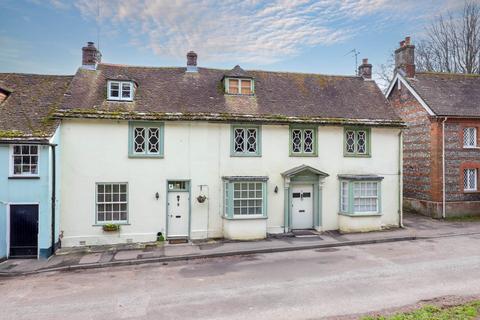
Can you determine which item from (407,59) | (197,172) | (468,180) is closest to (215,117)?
(197,172)

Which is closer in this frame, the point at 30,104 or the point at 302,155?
the point at 30,104

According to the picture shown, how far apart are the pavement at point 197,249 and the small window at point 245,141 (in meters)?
4.11

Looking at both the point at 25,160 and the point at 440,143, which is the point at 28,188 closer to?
the point at 25,160

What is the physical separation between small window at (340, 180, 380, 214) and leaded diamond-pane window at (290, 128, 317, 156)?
2.34 meters

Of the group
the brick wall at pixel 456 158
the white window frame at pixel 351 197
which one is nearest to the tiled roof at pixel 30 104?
the white window frame at pixel 351 197

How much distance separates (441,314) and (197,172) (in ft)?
34.2

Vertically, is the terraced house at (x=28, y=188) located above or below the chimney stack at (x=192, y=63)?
below

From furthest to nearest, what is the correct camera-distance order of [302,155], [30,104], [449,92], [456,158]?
1. [449,92]
2. [456,158]
3. [302,155]
4. [30,104]

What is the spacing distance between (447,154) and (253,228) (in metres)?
13.0

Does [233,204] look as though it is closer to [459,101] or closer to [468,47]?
[459,101]

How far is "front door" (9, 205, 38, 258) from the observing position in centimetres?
1241

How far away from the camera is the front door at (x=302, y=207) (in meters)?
15.9

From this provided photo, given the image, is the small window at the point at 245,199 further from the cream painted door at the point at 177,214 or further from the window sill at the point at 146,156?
the window sill at the point at 146,156

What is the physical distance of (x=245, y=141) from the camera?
15.4m
